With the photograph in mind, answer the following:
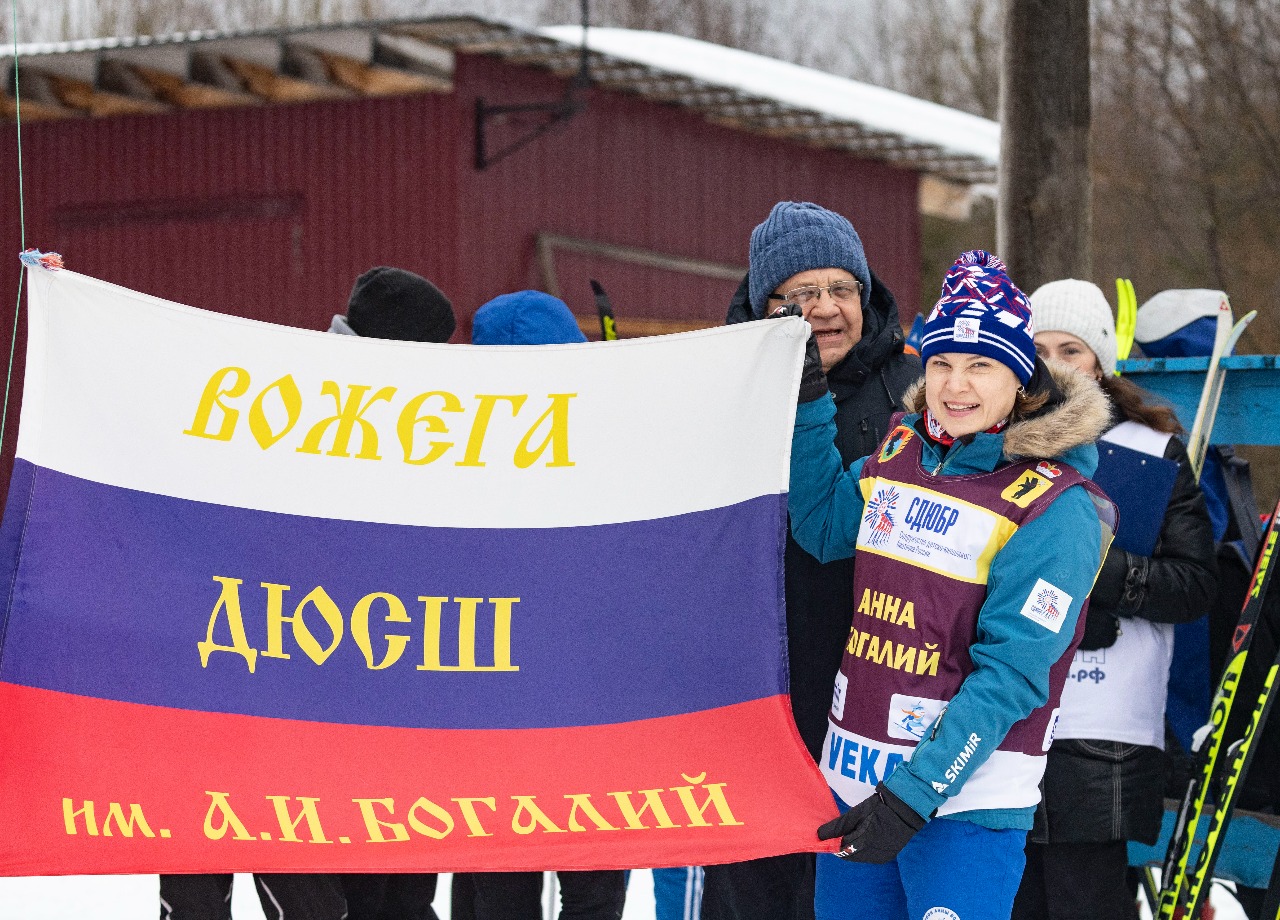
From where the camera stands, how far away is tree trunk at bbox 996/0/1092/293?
473 cm

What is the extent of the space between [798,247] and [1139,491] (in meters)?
0.88

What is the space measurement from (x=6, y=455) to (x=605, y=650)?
33.0ft

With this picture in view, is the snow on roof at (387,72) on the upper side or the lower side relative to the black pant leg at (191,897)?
upper

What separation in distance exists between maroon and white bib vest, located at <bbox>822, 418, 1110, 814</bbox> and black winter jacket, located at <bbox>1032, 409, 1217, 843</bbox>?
1.63 ft

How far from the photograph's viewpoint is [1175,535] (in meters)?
3.09

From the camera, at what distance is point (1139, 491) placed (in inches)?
122

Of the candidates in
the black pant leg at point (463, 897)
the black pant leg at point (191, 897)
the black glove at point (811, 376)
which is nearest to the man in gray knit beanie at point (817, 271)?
the black glove at point (811, 376)

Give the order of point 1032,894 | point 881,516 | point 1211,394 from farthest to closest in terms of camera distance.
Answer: point 1211,394 → point 1032,894 → point 881,516

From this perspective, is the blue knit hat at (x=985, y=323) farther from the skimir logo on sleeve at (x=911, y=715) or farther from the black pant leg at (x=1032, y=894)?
the black pant leg at (x=1032, y=894)

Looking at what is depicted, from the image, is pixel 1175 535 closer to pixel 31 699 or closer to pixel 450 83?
pixel 31 699

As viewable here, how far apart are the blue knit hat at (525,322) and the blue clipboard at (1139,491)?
115 cm

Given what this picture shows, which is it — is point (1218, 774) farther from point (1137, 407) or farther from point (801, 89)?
point (801, 89)

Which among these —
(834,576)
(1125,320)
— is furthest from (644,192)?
(834,576)

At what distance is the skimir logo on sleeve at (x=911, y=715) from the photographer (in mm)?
2455
